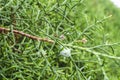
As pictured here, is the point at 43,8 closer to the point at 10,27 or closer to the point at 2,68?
the point at 10,27

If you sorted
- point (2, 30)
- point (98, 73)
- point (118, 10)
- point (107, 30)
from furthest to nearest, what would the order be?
point (118, 10) < point (107, 30) < point (98, 73) < point (2, 30)

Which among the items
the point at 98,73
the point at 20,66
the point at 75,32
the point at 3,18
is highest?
the point at 3,18

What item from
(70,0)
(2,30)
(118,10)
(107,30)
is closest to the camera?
(2,30)

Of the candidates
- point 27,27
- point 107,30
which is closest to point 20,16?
point 27,27

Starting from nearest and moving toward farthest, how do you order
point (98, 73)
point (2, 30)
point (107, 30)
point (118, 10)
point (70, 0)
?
point (2, 30)
point (70, 0)
point (98, 73)
point (107, 30)
point (118, 10)

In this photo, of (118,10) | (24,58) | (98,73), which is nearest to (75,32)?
(24,58)

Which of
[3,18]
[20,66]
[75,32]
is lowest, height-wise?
[20,66]

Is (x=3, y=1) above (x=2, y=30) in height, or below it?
above

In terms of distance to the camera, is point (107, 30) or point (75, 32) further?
point (107, 30)

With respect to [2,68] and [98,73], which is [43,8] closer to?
[2,68]
